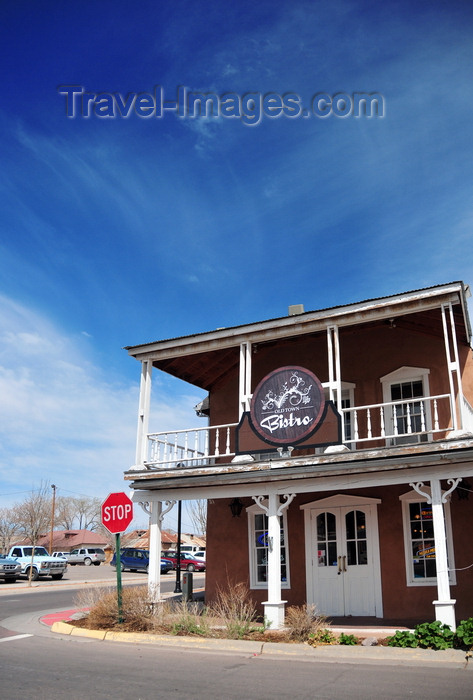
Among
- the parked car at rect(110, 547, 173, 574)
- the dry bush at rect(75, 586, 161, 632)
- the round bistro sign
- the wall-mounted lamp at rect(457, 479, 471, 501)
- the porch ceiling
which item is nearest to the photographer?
the dry bush at rect(75, 586, 161, 632)

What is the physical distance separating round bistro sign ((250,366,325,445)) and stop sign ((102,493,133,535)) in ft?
10.1

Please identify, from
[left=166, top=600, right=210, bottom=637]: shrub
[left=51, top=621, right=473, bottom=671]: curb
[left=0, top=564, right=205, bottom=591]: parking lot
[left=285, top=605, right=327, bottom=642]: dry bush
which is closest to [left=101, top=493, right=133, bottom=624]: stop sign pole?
[left=51, top=621, right=473, bottom=671]: curb

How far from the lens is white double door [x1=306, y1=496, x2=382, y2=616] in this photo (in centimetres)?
1436

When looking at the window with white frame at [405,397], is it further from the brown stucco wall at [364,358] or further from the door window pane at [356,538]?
the door window pane at [356,538]

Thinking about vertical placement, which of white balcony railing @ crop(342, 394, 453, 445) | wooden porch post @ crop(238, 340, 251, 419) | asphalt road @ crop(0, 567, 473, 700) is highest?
wooden porch post @ crop(238, 340, 251, 419)

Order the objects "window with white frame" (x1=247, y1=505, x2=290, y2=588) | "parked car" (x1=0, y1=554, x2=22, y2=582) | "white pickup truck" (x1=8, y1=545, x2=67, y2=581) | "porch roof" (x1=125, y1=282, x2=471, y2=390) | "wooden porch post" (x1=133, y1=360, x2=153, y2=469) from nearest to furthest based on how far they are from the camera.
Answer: "porch roof" (x1=125, y1=282, x2=471, y2=390) → "wooden porch post" (x1=133, y1=360, x2=153, y2=469) → "window with white frame" (x1=247, y1=505, x2=290, y2=588) → "parked car" (x1=0, y1=554, x2=22, y2=582) → "white pickup truck" (x1=8, y1=545, x2=67, y2=581)

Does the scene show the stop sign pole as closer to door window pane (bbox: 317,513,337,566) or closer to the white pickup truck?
door window pane (bbox: 317,513,337,566)

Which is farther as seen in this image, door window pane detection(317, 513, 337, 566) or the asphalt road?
door window pane detection(317, 513, 337, 566)

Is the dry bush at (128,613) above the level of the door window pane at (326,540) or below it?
below

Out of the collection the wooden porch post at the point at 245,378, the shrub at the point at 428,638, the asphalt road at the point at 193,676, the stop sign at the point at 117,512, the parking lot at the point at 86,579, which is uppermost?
the wooden porch post at the point at 245,378

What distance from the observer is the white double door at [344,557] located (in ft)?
47.1

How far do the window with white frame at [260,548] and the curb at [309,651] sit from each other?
4.72 meters

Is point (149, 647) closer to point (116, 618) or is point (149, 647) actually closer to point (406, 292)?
point (116, 618)

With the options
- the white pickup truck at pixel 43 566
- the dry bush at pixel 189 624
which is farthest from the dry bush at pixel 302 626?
the white pickup truck at pixel 43 566
